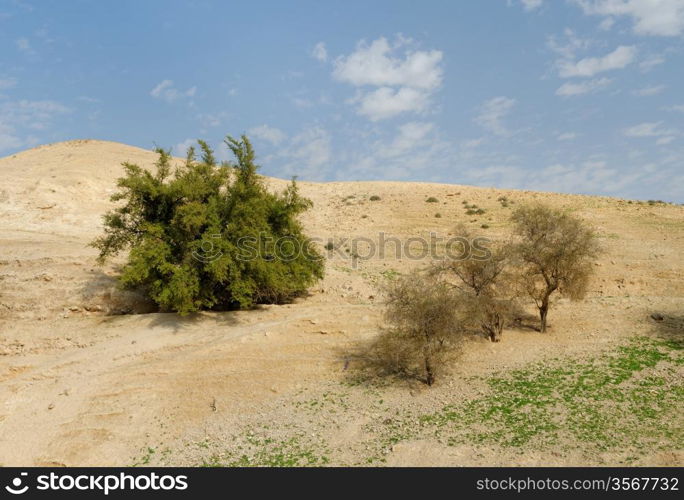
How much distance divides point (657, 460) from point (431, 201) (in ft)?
118

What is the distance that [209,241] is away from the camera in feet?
74.1

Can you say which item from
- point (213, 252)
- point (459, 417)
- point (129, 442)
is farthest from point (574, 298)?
point (129, 442)

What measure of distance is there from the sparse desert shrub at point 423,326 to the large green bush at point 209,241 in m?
7.13

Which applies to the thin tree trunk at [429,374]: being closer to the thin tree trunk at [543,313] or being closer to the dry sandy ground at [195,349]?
the dry sandy ground at [195,349]

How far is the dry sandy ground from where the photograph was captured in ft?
53.8

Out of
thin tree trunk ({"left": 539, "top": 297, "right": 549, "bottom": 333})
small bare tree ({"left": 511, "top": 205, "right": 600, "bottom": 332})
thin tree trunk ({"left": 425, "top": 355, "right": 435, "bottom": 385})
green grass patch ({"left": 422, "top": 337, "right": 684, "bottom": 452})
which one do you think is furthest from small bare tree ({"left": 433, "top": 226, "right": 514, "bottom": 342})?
thin tree trunk ({"left": 425, "top": 355, "right": 435, "bottom": 385})

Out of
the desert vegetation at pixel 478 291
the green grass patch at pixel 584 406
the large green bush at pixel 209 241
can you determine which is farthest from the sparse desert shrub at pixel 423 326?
the large green bush at pixel 209 241

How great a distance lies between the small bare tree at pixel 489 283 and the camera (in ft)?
67.4

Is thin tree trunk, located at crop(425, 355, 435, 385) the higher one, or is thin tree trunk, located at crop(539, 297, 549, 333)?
thin tree trunk, located at crop(539, 297, 549, 333)

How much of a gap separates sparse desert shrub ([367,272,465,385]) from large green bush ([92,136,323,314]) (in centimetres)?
713

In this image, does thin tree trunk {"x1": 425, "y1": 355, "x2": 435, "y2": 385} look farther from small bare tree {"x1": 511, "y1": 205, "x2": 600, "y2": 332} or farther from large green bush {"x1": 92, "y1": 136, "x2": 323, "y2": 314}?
large green bush {"x1": 92, "y1": 136, "x2": 323, "y2": 314}

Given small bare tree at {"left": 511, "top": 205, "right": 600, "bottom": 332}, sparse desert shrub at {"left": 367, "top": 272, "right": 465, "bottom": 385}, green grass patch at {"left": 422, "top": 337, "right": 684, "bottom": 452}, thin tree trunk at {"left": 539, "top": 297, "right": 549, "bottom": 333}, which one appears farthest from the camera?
thin tree trunk at {"left": 539, "top": 297, "right": 549, "bottom": 333}

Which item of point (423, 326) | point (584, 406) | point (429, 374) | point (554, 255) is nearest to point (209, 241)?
point (423, 326)

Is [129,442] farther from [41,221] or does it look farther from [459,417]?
[41,221]
